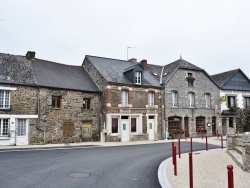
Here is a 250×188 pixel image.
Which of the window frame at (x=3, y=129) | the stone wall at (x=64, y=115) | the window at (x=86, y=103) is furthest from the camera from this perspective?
the window at (x=86, y=103)

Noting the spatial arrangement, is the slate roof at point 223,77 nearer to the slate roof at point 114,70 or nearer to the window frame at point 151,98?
the slate roof at point 114,70

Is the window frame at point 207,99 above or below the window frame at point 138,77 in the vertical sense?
below

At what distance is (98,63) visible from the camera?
24.4 metres

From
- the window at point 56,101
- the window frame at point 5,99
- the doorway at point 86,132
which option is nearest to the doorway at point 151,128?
the doorway at point 86,132

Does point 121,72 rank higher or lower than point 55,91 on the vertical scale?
higher

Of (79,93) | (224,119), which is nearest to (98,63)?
(79,93)

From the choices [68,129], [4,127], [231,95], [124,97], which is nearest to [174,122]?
[124,97]

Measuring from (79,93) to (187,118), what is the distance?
40.6 ft

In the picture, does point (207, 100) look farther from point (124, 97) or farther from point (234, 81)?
point (124, 97)

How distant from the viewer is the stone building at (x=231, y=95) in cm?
2820

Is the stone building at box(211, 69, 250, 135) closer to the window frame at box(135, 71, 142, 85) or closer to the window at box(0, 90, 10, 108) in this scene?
the window frame at box(135, 71, 142, 85)

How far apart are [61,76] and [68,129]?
5126 millimetres

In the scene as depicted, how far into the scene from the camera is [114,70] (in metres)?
24.2

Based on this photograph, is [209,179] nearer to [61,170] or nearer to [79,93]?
[61,170]
